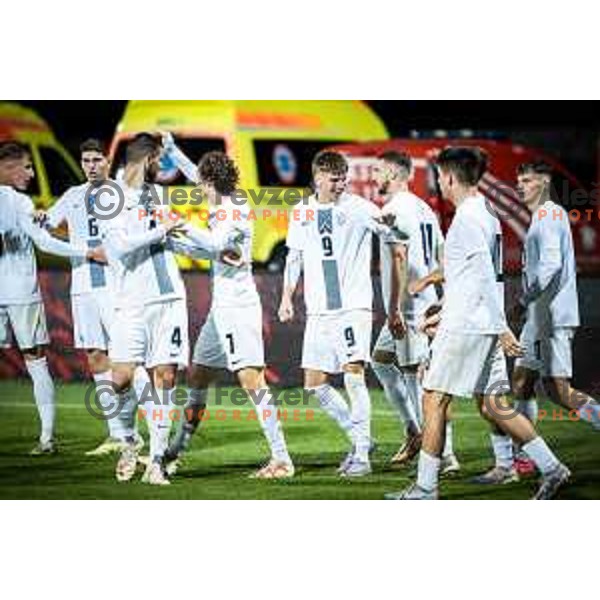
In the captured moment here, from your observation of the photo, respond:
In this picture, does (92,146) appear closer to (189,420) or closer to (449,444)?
(189,420)

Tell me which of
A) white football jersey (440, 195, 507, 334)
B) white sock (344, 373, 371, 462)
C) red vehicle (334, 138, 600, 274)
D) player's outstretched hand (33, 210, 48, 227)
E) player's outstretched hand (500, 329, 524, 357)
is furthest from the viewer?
player's outstretched hand (33, 210, 48, 227)

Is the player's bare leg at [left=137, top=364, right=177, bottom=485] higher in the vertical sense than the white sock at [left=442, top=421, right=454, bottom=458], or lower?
higher

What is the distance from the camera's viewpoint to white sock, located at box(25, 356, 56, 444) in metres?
7.30

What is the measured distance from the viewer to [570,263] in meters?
7.11

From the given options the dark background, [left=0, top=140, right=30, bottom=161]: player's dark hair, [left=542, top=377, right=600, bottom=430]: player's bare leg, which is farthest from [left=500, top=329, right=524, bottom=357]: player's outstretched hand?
[left=0, top=140, right=30, bottom=161]: player's dark hair

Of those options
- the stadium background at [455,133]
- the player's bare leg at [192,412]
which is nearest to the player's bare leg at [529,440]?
the stadium background at [455,133]

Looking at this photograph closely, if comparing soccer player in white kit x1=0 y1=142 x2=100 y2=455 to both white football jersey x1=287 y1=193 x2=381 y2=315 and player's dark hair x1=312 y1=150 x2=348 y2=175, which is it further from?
player's dark hair x1=312 y1=150 x2=348 y2=175

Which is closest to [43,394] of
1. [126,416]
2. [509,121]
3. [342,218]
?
[126,416]

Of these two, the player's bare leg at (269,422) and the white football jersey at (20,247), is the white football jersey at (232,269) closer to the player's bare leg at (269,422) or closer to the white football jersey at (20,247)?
the player's bare leg at (269,422)

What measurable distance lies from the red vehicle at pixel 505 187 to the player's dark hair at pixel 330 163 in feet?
0.11

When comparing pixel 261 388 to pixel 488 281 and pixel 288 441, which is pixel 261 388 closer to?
pixel 288 441

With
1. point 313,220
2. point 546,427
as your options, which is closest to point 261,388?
point 313,220

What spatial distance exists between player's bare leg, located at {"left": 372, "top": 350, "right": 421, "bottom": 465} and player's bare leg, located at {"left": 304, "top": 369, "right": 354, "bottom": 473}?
0.21 meters
